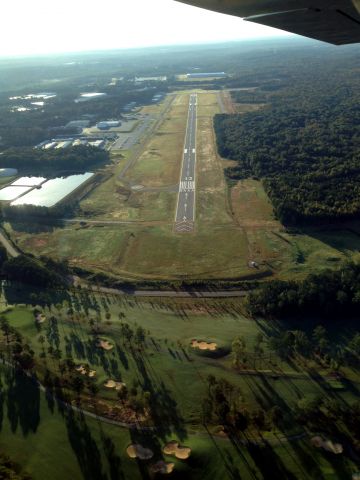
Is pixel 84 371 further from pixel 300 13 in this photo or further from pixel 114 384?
pixel 300 13

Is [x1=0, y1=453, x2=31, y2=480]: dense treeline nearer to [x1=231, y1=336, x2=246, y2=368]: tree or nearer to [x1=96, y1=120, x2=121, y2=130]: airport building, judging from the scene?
[x1=231, y1=336, x2=246, y2=368]: tree

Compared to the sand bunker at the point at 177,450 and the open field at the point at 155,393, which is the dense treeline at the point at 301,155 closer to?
the open field at the point at 155,393

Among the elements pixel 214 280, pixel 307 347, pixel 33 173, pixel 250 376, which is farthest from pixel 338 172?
pixel 33 173

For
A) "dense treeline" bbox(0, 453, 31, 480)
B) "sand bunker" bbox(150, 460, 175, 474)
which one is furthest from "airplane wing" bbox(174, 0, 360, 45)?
"dense treeline" bbox(0, 453, 31, 480)

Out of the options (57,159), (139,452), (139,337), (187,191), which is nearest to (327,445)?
(139,452)

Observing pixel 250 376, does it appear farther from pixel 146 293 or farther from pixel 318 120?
pixel 318 120

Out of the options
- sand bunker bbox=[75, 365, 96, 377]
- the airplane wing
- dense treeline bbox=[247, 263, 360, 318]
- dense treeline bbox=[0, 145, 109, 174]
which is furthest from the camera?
dense treeline bbox=[0, 145, 109, 174]
